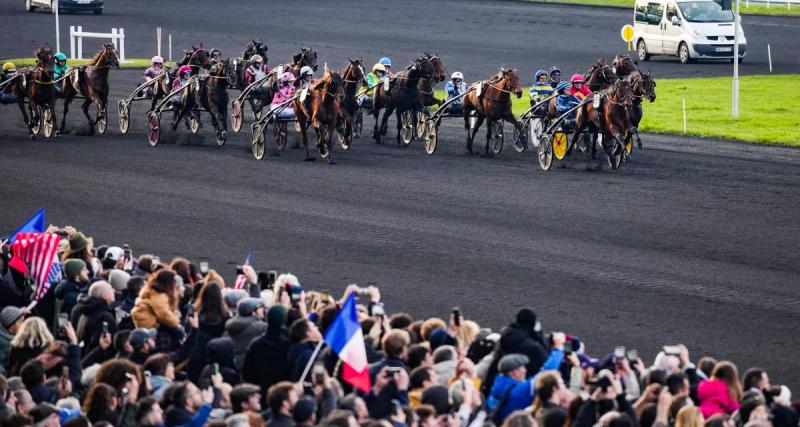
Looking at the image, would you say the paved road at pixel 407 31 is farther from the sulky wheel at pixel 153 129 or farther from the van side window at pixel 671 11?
the sulky wheel at pixel 153 129

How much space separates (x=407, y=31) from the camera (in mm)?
52156

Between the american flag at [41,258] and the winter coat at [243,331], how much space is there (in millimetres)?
2608

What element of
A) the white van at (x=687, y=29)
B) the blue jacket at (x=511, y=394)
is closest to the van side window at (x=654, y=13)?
the white van at (x=687, y=29)

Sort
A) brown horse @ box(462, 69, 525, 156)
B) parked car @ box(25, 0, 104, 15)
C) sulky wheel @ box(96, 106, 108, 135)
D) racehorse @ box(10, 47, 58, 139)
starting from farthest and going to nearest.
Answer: parked car @ box(25, 0, 104, 15) → sulky wheel @ box(96, 106, 108, 135) → racehorse @ box(10, 47, 58, 139) → brown horse @ box(462, 69, 525, 156)

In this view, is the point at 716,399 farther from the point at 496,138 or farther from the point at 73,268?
the point at 496,138

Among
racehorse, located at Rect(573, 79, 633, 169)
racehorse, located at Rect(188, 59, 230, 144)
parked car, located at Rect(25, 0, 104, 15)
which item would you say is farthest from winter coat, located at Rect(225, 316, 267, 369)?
parked car, located at Rect(25, 0, 104, 15)

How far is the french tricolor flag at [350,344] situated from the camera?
32.3ft

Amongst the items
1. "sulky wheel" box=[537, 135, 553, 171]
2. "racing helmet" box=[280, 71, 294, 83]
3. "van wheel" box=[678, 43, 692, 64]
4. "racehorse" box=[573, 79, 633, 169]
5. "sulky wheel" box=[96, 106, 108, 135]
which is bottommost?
"sulky wheel" box=[537, 135, 553, 171]

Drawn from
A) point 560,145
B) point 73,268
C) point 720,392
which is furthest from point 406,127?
point 720,392

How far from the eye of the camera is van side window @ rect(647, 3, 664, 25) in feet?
150

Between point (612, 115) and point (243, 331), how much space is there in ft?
49.4

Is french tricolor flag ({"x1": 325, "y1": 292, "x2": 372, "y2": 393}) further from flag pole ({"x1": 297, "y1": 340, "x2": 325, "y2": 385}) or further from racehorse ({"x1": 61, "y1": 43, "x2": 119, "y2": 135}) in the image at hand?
racehorse ({"x1": 61, "y1": 43, "x2": 119, "y2": 135})

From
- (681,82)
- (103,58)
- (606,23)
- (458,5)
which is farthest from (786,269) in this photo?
(458,5)

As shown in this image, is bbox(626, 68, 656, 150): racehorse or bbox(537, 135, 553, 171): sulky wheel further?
bbox(537, 135, 553, 171): sulky wheel
